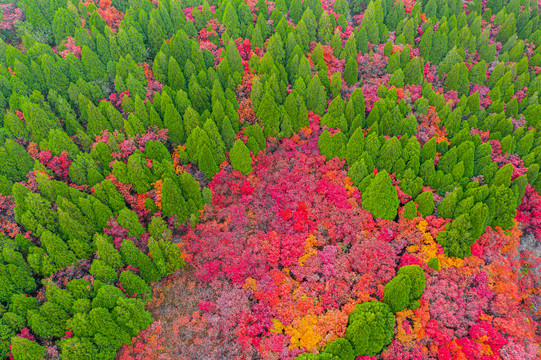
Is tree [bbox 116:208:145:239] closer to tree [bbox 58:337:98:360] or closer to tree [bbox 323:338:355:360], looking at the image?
tree [bbox 58:337:98:360]

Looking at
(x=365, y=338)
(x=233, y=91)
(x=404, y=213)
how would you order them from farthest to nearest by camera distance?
(x=233, y=91)
(x=404, y=213)
(x=365, y=338)

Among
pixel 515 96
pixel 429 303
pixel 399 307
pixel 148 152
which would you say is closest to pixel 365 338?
pixel 399 307

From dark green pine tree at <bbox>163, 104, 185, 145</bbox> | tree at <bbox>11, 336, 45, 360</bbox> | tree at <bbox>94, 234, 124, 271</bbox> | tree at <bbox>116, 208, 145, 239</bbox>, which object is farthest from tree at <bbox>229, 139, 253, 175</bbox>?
tree at <bbox>11, 336, 45, 360</bbox>

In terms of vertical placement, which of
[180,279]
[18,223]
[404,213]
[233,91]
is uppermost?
[233,91]

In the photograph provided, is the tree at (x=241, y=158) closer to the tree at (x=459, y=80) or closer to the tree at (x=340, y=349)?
the tree at (x=340, y=349)

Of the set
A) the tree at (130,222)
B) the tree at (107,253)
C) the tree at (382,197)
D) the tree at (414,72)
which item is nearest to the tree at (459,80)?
the tree at (414,72)

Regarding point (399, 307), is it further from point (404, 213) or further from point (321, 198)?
point (321, 198)
